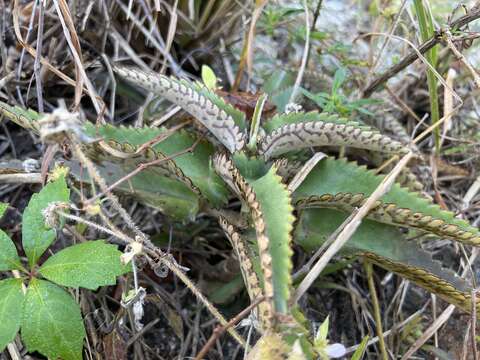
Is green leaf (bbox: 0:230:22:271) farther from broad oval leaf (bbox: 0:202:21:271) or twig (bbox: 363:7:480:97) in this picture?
twig (bbox: 363:7:480:97)

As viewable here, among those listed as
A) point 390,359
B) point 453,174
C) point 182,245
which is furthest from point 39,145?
point 453,174

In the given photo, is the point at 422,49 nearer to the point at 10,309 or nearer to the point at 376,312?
the point at 376,312

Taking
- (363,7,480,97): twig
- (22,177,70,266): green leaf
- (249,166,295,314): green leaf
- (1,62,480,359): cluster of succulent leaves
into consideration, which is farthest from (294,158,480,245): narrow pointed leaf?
(22,177,70,266): green leaf

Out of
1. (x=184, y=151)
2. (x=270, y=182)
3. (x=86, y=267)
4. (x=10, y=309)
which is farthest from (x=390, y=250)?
(x=10, y=309)

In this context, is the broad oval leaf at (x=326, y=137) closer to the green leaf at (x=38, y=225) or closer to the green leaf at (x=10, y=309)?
the green leaf at (x=38, y=225)

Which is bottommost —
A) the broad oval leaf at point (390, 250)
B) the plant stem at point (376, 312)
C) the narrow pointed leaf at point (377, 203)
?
the plant stem at point (376, 312)

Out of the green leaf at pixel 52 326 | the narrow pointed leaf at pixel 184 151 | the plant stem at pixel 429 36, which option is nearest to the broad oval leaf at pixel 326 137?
the narrow pointed leaf at pixel 184 151

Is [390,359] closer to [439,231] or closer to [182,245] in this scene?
[439,231]

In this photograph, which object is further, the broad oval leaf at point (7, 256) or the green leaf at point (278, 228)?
the broad oval leaf at point (7, 256)
